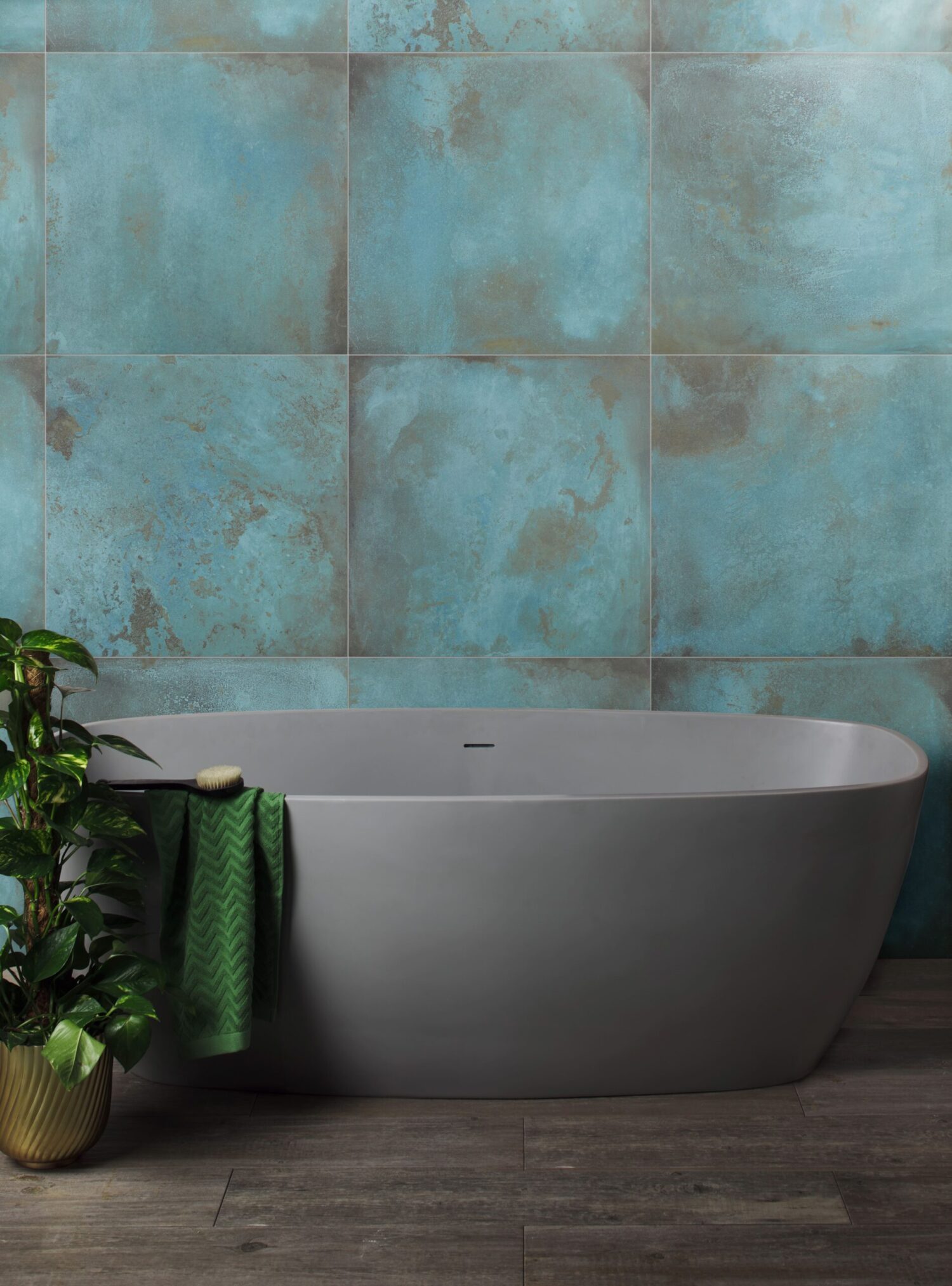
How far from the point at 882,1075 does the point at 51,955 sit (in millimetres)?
1384

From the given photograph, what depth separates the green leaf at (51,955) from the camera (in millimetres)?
1629

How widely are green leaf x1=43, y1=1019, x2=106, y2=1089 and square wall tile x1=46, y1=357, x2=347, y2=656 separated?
4.26 feet

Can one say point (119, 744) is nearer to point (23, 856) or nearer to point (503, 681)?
point (23, 856)

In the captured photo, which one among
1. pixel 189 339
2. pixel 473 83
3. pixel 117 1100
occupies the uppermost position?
pixel 473 83

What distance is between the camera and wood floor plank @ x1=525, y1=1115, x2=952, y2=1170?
1.68 m

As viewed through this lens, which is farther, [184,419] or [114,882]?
[184,419]

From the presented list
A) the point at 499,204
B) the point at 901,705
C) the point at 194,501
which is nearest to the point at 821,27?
the point at 499,204

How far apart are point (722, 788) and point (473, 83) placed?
1.75 metres

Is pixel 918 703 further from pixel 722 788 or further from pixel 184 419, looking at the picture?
pixel 184 419

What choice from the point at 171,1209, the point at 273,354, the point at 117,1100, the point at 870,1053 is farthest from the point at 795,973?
the point at 273,354

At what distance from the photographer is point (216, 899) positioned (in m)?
1.72

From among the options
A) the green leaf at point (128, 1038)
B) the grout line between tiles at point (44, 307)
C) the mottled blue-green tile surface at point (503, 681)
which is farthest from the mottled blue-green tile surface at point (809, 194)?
the green leaf at point (128, 1038)

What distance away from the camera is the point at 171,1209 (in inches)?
61.9

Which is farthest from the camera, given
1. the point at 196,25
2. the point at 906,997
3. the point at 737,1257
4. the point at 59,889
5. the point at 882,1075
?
the point at 196,25
